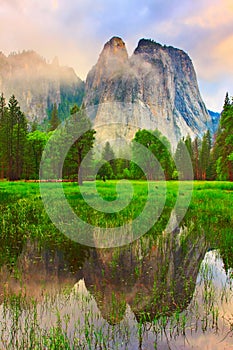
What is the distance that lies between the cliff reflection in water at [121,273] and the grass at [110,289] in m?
0.02

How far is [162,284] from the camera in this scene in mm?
8000

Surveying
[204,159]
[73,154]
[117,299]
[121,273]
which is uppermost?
[204,159]

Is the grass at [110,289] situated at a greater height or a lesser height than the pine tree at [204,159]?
lesser

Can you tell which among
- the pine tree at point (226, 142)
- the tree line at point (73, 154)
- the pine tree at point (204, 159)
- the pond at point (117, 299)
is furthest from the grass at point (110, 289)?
the pine tree at point (204, 159)

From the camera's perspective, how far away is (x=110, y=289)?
773cm

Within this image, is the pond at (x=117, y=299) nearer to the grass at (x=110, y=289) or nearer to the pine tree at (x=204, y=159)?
the grass at (x=110, y=289)

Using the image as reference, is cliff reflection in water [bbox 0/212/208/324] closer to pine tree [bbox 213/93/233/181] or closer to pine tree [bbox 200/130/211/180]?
pine tree [bbox 213/93/233/181]

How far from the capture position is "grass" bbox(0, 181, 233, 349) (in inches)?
232

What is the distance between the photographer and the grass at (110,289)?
590 cm

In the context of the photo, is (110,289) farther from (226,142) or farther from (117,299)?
(226,142)

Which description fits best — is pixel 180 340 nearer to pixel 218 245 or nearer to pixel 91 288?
pixel 91 288

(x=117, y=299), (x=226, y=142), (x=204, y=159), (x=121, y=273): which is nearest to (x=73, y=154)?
(x=226, y=142)

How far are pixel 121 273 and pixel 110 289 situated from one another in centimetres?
105

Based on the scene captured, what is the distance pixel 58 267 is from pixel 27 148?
180 ft
